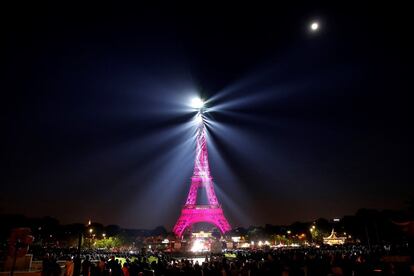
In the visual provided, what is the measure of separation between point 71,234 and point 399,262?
104 meters

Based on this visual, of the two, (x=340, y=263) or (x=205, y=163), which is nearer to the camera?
(x=340, y=263)

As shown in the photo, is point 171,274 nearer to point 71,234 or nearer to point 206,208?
point 206,208

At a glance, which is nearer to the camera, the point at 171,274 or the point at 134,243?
the point at 171,274

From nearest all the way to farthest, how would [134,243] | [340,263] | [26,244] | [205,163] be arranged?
1. [26,244]
2. [340,263]
3. [205,163]
4. [134,243]

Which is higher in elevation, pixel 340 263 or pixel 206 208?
pixel 206 208

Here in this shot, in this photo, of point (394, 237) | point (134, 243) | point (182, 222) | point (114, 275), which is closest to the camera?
point (114, 275)

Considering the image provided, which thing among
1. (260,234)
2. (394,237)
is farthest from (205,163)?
(260,234)

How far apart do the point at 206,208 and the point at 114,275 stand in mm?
68694

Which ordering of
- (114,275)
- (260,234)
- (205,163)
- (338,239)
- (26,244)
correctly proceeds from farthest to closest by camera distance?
(260,234), (338,239), (205,163), (114,275), (26,244)

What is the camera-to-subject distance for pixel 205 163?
86688 millimetres

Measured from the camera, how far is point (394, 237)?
67312mm

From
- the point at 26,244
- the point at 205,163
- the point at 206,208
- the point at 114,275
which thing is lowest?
the point at 114,275

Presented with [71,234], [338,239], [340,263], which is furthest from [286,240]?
[340,263]

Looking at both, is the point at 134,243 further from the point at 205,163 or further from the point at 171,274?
the point at 171,274
